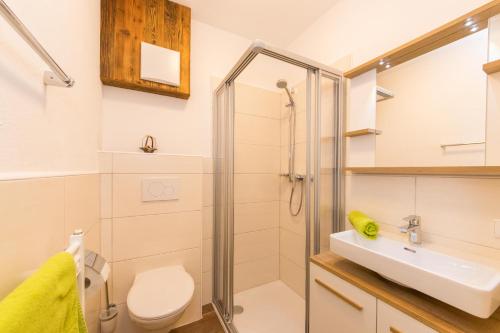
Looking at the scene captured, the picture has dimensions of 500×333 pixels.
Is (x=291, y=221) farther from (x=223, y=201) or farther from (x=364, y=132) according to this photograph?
(x=364, y=132)

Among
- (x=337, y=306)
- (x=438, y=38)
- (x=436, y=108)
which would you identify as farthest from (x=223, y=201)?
(x=438, y=38)

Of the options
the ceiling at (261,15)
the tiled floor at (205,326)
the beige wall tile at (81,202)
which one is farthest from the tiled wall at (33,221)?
the ceiling at (261,15)

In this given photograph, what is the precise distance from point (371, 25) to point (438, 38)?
0.52m

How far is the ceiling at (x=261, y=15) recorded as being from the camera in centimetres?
173

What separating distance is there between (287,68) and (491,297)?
6.20ft

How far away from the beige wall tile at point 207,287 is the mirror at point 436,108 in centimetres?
171

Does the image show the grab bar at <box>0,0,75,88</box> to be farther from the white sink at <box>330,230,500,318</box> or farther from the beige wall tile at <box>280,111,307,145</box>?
the beige wall tile at <box>280,111,307,145</box>

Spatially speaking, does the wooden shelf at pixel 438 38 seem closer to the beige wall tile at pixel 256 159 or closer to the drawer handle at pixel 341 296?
the beige wall tile at pixel 256 159

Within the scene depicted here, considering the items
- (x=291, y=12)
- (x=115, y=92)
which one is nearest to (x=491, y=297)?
(x=291, y=12)

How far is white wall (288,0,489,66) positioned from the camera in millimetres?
1110

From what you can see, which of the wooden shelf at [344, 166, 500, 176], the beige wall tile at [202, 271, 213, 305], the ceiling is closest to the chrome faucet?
the wooden shelf at [344, 166, 500, 176]

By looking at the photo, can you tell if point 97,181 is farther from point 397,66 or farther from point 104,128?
point 397,66

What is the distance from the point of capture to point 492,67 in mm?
876

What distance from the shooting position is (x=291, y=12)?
1.82 m
